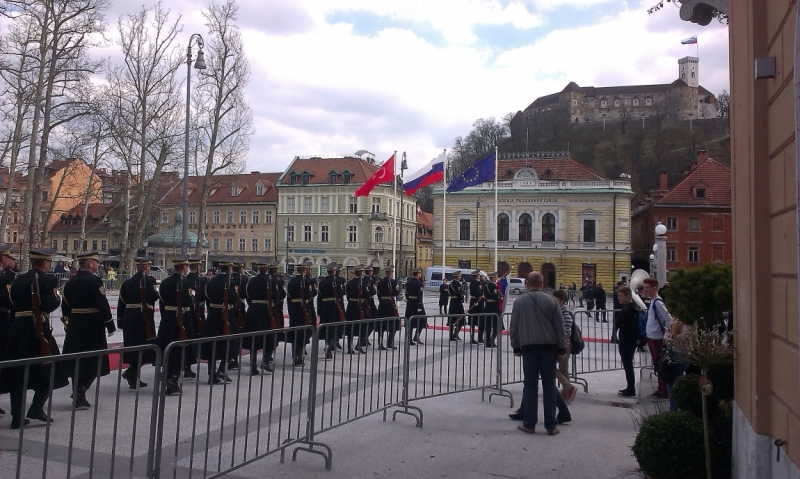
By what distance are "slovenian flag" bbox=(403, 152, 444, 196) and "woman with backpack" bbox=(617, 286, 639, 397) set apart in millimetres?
17025

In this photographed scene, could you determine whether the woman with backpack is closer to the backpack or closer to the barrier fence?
the backpack

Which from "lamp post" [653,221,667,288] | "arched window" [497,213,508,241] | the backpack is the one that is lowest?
the backpack

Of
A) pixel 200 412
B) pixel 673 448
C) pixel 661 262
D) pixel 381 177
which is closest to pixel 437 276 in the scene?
pixel 381 177

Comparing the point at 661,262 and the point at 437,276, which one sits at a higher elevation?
the point at 661,262

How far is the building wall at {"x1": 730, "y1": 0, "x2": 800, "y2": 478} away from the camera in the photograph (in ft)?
11.7

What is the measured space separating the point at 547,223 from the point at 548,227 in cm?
37

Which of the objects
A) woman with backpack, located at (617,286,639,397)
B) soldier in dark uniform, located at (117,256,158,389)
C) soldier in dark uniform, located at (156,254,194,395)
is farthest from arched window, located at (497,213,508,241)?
soldier in dark uniform, located at (117,256,158,389)

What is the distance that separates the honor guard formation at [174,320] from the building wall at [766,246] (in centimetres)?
345

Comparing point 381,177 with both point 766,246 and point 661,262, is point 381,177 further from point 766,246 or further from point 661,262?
point 766,246

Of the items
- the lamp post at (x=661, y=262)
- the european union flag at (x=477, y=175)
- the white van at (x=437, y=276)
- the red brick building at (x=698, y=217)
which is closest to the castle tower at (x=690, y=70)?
the red brick building at (x=698, y=217)

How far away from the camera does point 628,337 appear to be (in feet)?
30.5

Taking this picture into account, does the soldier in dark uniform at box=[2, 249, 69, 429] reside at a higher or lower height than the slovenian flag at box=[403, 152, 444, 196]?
lower

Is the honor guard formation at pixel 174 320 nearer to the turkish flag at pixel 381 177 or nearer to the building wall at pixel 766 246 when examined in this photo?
the building wall at pixel 766 246

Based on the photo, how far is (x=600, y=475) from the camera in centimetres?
561
